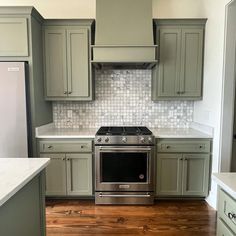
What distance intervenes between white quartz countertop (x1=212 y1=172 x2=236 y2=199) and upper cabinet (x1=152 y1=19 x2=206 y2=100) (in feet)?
6.14

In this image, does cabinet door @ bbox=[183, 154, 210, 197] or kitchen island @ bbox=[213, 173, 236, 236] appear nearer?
kitchen island @ bbox=[213, 173, 236, 236]

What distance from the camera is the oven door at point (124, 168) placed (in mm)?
2672

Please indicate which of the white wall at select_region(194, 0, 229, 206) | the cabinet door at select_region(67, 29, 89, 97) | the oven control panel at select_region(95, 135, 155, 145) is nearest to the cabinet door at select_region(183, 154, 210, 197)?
the white wall at select_region(194, 0, 229, 206)

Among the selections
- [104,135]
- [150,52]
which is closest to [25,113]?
[104,135]

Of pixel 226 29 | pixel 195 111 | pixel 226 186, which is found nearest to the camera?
pixel 226 186

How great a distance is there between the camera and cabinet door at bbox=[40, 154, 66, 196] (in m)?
2.76

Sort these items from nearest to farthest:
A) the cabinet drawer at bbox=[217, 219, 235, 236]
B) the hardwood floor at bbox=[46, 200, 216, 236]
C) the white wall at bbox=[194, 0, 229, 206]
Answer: the cabinet drawer at bbox=[217, 219, 235, 236] → the hardwood floor at bbox=[46, 200, 216, 236] → the white wall at bbox=[194, 0, 229, 206]

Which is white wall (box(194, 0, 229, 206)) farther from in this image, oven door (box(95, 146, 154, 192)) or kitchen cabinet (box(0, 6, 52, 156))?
kitchen cabinet (box(0, 6, 52, 156))

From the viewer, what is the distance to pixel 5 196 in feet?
3.29

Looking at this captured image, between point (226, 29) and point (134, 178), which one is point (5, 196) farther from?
point (226, 29)

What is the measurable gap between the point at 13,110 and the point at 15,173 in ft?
4.77

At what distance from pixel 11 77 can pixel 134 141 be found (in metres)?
1.69

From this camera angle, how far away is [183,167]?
9.02ft

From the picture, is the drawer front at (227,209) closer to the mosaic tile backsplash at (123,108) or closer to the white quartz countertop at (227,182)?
the white quartz countertop at (227,182)
